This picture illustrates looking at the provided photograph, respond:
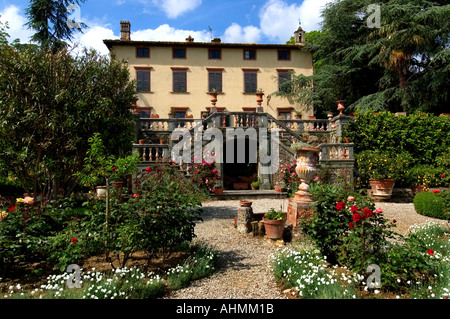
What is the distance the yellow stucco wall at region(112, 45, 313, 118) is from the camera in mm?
21625

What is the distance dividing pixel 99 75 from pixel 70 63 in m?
0.80

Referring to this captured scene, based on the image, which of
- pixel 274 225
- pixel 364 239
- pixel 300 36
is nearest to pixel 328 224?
pixel 364 239

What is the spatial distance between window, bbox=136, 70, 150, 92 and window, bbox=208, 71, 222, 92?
15.8 feet

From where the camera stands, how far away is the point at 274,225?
5805mm

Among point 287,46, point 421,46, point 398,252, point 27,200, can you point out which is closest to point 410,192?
point 398,252

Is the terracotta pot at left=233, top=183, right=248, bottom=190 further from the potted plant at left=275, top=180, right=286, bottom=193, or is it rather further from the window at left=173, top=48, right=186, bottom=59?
the window at left=173, top=48, right=186, bottom=59

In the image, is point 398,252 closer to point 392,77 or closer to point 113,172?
point 113,172

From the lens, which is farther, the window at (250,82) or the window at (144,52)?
the window at (250,82)

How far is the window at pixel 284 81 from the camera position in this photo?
22.0m

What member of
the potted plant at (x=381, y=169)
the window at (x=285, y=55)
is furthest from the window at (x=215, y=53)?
the potted plant at (x=381, y=169)

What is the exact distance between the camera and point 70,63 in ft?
24.4

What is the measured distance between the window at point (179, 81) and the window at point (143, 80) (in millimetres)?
2071

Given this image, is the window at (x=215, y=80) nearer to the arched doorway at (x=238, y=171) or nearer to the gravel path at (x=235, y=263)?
the arched doorway at (x=238, y=171)
